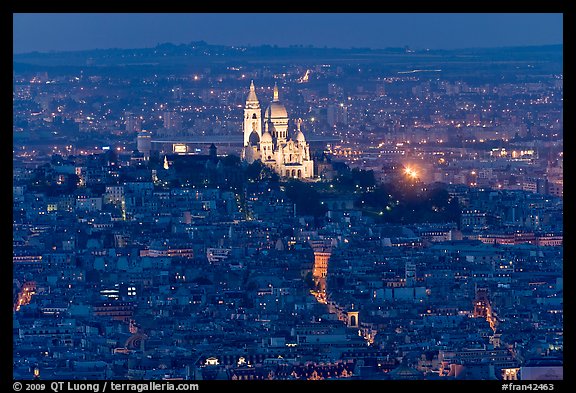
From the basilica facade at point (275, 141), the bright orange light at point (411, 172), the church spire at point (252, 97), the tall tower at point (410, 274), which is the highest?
the church spire at point (252, 97)

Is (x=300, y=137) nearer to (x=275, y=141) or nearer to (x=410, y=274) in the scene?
(x=275, y=141)

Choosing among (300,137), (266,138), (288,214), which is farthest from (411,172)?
(288,214)

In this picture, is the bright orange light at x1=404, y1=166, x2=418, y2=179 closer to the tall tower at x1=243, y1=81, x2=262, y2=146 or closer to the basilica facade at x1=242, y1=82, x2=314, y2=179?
the basilica facade at x1=242, y1=82, x2=314, y2=179

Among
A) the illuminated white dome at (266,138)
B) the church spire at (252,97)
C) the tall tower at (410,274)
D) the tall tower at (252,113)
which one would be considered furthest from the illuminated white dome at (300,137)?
the tall tower at (410,274)

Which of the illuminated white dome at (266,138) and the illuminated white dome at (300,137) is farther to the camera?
the illuminated white dome at (266,138)

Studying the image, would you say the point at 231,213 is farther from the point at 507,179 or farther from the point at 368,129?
the point at 368,129

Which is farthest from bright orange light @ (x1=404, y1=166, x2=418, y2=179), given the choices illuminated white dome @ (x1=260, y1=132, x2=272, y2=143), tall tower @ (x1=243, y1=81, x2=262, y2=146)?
tall tower @ (x1=243, y1=81, x2=262, y2=146)

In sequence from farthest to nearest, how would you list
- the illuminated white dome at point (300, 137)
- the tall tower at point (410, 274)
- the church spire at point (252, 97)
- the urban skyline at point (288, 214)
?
the church spire at point (252, 97)
the illuminated white dome at point (300, 137)
the tall tower at point (410, 274)
the urban skyline at point (288, 214)

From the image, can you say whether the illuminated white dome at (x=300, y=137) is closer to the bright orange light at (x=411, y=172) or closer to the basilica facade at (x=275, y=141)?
the basilica facade at (x=275, y=141)

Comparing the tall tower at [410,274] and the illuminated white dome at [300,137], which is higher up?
the illuminated white dome at [300,137]

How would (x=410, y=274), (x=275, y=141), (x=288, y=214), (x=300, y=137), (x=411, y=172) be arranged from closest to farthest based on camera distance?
(x=410, y=274) < (x=288, y=214) < (x=411, y=172) < (x=300, y=137) < (x=275, y=141)
